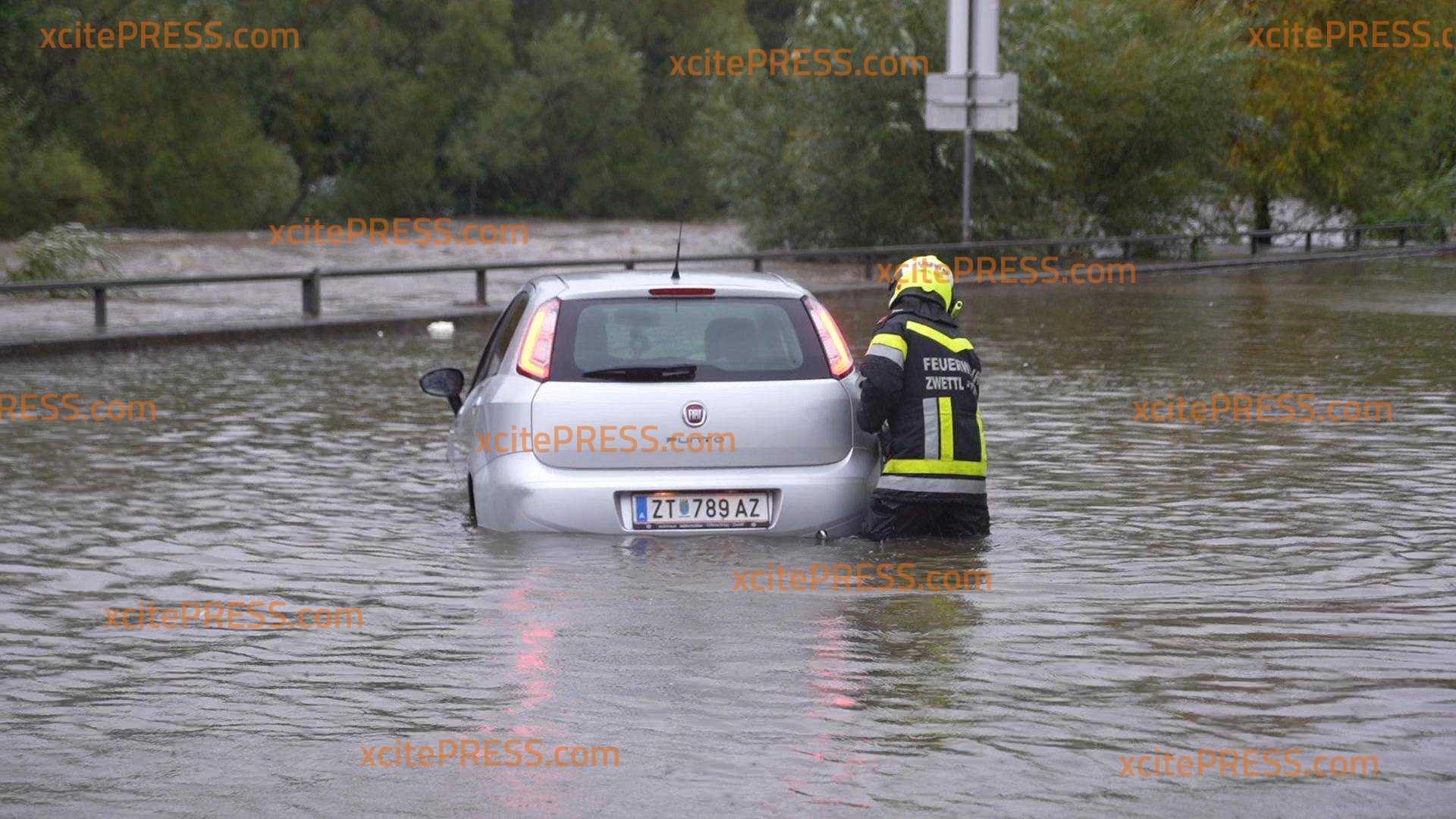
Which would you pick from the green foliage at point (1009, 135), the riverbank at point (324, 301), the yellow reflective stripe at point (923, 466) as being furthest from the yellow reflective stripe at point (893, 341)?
the green foliage at point (1009, 135)

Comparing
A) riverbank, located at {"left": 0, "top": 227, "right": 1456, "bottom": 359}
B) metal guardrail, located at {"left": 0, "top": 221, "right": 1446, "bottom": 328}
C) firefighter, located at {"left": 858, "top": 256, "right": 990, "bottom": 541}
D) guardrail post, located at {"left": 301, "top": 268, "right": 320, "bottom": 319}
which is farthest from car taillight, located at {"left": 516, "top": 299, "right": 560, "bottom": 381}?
guardrail post, located at {"left": 301, "top": 268, "right": 320, "bottom": 319}

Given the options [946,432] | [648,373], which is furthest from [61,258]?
[946,432]

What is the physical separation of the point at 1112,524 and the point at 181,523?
182 inches

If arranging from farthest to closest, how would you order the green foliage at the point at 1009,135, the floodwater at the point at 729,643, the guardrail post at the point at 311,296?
1. the green foliage at the point at 1009,135
2. the guardrail post at the point at 311,296
3. the floodwater at the point at 729,643

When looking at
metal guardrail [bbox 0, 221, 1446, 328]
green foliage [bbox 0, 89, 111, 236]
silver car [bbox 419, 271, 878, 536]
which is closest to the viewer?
silver car [bbox 419, 271, 878, 536]

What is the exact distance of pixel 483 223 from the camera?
67.7 meters

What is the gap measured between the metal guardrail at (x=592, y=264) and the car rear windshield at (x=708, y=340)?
8785 millimetres

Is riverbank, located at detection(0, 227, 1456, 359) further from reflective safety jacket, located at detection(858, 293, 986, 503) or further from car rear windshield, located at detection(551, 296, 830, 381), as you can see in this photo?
reflective safety jacket, located at detection(858, 293, 986, 503)

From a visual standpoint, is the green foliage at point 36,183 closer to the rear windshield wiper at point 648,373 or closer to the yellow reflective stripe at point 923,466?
the rear windshield wiper at point 648,373

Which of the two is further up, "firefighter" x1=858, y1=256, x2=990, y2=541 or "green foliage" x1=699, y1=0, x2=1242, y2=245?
"green foliage" x1=699, y1=0, x2=1242, y2=245

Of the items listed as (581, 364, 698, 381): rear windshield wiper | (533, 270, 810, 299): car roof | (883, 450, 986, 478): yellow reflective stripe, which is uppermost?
(533, 270, 810, 299): car roof

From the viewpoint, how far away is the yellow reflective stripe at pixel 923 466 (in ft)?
30.2

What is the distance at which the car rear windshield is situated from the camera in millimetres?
9219

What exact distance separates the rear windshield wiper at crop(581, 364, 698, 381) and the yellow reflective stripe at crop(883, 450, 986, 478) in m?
0.96
